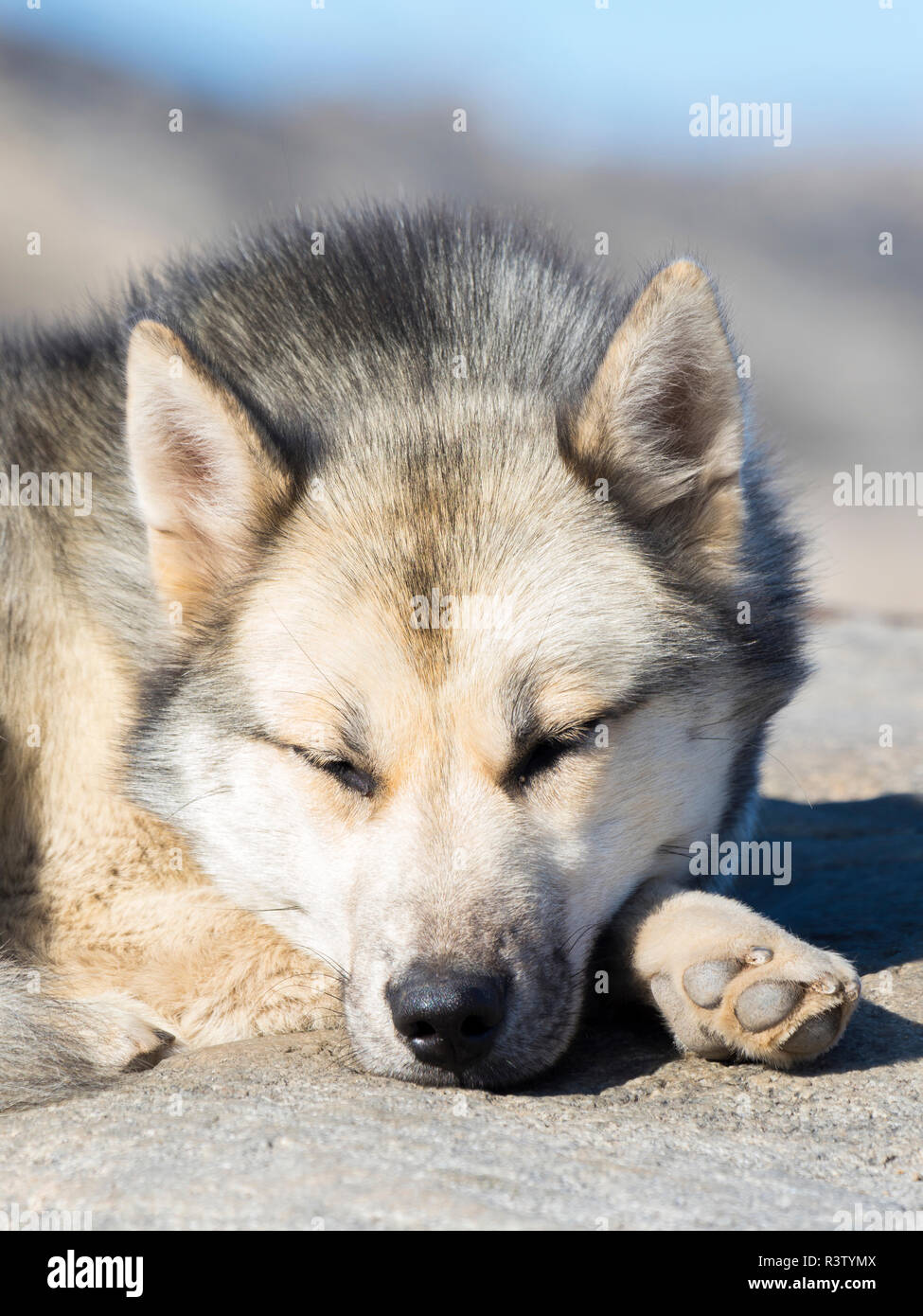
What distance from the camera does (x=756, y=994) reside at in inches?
124

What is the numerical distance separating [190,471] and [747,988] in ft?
6.82

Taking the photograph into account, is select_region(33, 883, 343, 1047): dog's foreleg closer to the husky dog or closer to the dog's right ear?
the husky dog

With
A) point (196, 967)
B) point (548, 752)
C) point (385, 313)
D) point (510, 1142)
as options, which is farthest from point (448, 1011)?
point (385, 313)

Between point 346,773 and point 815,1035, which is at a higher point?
point 346,773

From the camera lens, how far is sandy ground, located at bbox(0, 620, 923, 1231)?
2475 mm

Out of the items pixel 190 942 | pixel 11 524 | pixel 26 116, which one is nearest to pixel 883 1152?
pixel 190 942

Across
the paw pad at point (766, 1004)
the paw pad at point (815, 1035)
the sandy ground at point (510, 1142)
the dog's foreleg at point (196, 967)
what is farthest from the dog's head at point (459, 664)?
the paw pad at point (815, 1035)

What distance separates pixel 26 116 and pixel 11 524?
37.7 m

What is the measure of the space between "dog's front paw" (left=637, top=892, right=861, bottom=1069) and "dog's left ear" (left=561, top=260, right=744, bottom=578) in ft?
3.78

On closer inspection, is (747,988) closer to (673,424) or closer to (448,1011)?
(448,1011)

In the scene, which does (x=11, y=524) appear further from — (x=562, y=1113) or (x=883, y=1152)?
(x=883, y=1152)

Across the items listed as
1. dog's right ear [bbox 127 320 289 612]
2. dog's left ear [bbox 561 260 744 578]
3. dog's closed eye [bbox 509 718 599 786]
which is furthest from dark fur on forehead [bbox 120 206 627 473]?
dog's closed eye [bbox 509 718 599 786]

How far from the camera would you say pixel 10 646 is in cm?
438

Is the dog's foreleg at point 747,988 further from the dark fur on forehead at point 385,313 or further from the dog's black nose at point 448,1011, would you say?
the dark fur on forehead at point 385,313
